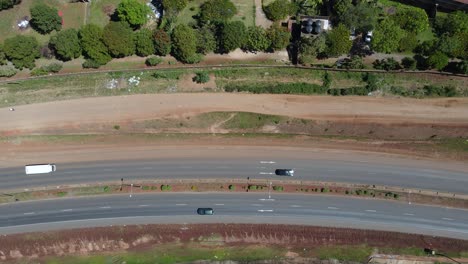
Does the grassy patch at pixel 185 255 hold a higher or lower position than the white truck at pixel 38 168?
lower

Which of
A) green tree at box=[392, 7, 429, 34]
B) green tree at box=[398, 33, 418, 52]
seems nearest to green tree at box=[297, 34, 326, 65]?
green tree at box=[398, 33, 418, 52]

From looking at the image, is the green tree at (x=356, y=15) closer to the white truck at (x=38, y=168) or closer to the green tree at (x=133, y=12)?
the green tree at (x=133, y=12)

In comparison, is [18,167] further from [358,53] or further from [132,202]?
[358,53]

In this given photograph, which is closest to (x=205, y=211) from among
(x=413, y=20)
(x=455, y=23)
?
(x=413, y=20)

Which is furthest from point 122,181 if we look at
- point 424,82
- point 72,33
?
point 424,82

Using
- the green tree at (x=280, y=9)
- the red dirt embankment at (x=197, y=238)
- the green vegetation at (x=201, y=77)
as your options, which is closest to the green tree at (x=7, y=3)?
the green vegetation at (x=201, y=77)

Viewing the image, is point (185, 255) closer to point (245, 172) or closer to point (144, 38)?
point (245, 172)

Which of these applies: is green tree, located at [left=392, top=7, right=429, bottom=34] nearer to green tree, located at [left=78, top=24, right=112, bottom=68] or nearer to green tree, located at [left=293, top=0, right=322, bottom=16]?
green tree, located at [left=293, top=0, right=322, bottom=16]
